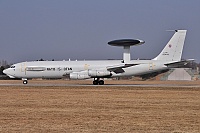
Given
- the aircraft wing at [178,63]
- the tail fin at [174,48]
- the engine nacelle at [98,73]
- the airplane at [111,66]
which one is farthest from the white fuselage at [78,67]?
the tail fin at [174,48]

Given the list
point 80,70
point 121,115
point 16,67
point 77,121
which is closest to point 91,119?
point 77,121

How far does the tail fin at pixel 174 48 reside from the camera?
57.8 m

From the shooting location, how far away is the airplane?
2234 inches

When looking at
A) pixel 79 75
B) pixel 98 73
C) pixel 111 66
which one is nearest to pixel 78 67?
pixel 79 75

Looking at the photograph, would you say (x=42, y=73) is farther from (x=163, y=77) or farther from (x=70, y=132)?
(x=163, y=77)

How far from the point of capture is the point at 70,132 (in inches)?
537

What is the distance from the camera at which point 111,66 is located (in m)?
57.3

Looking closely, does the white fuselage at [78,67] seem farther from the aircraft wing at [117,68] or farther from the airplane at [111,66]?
the aircraft wing at [117,68]

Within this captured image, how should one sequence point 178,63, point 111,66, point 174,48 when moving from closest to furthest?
point 178,63, point 111,66, point 174,48

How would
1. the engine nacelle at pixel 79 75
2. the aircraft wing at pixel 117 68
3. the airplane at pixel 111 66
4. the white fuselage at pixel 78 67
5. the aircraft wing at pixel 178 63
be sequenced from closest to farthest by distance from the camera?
the aircraft wing at pixel 178 63, the engine nacelle at pixel 79 75, the aircraft wing at pixel 117 68, the airplane at pixel 111 66, the white fuselage at pixel 78 67

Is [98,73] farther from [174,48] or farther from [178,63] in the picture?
[174,48]

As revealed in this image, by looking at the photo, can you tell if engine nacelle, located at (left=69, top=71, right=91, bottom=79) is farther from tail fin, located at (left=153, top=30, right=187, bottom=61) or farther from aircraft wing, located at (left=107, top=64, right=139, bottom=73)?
tail fin, located at (left=153, top=30, right=187, bottom=61)

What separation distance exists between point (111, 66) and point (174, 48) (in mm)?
8451

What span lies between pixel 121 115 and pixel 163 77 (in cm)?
11481
